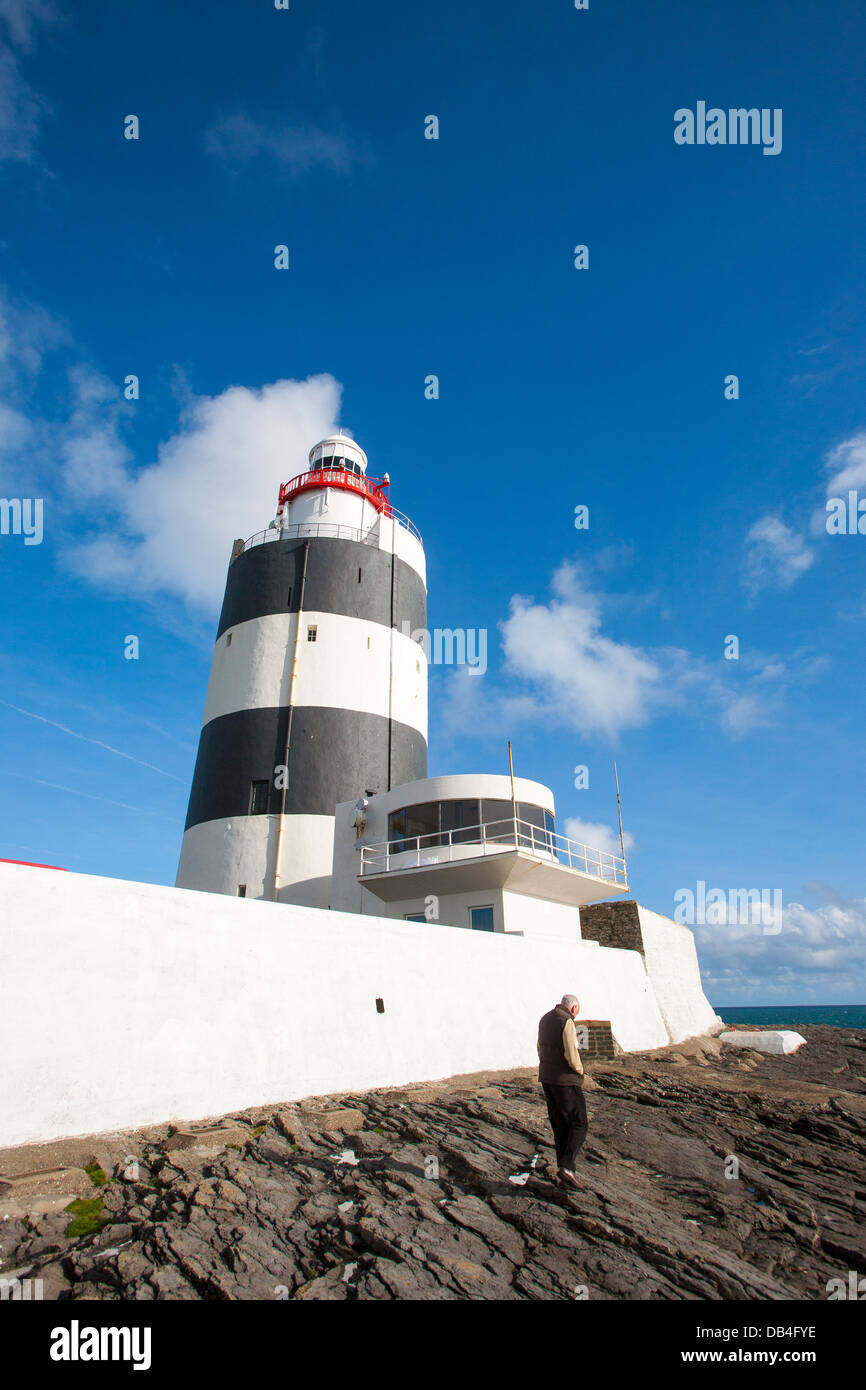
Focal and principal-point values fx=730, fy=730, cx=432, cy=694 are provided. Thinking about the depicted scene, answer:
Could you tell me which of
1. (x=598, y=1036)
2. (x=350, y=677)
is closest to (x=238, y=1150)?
(x=598, y=1036)

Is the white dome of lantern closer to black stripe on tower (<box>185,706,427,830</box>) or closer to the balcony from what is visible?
black stripe on tower (<box>185,706,427,830</box>)

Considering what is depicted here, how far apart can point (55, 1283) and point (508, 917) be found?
1529cm

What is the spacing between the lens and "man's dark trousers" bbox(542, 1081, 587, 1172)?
719 cm

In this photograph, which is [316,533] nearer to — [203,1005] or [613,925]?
[613,925]

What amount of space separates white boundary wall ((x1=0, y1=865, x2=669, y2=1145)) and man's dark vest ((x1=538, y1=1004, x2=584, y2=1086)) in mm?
4727

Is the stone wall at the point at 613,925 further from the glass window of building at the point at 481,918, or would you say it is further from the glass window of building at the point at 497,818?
the glass window of building at the point at 497,818

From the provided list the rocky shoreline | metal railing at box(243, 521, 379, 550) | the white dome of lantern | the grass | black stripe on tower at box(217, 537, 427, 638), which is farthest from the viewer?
the white dome of lantern

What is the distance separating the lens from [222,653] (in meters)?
26.0

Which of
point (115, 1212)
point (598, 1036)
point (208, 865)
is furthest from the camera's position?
point (208, 865)

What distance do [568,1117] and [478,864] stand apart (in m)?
11.3

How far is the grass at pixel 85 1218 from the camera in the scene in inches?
233

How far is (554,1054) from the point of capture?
736cm

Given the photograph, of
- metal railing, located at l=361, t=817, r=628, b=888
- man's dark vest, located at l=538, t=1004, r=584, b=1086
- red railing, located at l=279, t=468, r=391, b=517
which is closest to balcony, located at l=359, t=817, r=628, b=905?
metal railing, located at l=361, t=817, r=628, b=888

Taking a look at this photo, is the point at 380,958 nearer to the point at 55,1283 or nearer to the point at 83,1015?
the point at 83,1015
